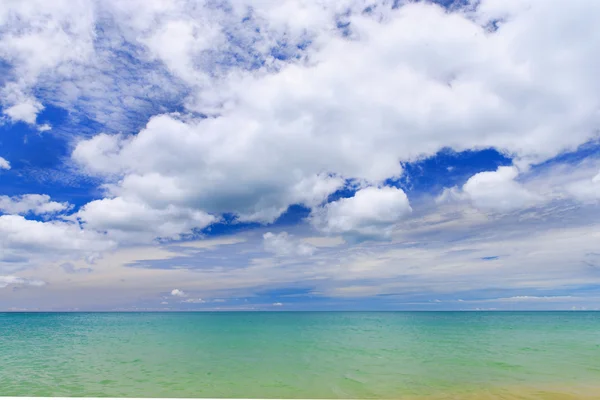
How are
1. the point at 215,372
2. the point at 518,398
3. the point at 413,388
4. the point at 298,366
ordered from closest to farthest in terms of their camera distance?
the point at 518,398
the point at 413,388
the point at 215,372
the point at 298,366

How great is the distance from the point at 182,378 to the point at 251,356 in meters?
7.62

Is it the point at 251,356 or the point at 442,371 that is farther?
the point at 251,356

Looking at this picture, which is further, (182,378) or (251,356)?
(251,356)

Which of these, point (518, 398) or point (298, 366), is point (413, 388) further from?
point (298, 366)

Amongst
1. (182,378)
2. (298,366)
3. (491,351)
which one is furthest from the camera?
(491,351)

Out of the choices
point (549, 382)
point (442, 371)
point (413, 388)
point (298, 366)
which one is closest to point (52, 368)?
point (298, 366)

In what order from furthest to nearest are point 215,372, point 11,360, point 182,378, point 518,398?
point 11,360 < point 215,372 < point 182,378 < point 518,398

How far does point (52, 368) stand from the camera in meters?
19.8

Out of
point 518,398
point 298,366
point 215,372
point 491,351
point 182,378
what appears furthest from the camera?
point 491,351

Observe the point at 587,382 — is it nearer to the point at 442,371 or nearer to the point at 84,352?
the point at 442,371

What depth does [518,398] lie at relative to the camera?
12531 millimetres

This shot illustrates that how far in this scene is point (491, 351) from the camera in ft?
84.8

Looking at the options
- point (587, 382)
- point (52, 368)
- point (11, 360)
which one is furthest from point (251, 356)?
point (587, 382)

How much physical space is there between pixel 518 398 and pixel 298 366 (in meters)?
10.2
